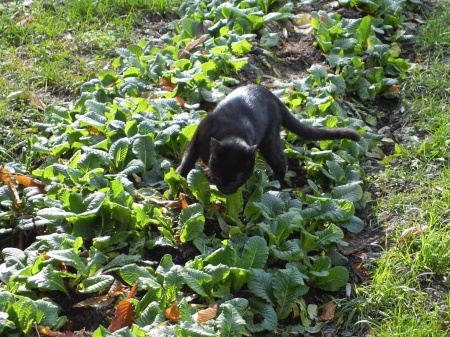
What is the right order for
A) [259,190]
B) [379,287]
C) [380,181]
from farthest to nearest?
1. [380,181]
2. [259,190]
3. [379,287]

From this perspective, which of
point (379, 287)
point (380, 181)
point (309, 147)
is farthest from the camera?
point (309, 147)

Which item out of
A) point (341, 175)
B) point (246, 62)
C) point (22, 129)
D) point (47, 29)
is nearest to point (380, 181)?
point (341, 175)

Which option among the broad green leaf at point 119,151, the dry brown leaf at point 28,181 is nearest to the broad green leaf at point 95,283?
the dry brown leaf at point 28,181

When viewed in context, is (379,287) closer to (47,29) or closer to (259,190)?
(259,190)

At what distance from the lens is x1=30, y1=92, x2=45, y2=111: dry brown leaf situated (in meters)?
6.27

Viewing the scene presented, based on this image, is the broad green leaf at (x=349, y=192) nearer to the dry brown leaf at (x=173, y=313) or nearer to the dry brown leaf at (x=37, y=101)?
the dry brown leaf at (x=173, y=313)

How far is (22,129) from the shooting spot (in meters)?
6.00

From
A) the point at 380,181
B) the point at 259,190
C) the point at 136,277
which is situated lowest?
the point at 380,181

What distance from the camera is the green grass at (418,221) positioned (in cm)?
438

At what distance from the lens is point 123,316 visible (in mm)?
4020

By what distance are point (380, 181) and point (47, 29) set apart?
3745mm

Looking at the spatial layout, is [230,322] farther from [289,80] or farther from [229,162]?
[289,80]

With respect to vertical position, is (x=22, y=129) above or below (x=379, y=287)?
above

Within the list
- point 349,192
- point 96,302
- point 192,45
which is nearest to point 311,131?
point 349,192
